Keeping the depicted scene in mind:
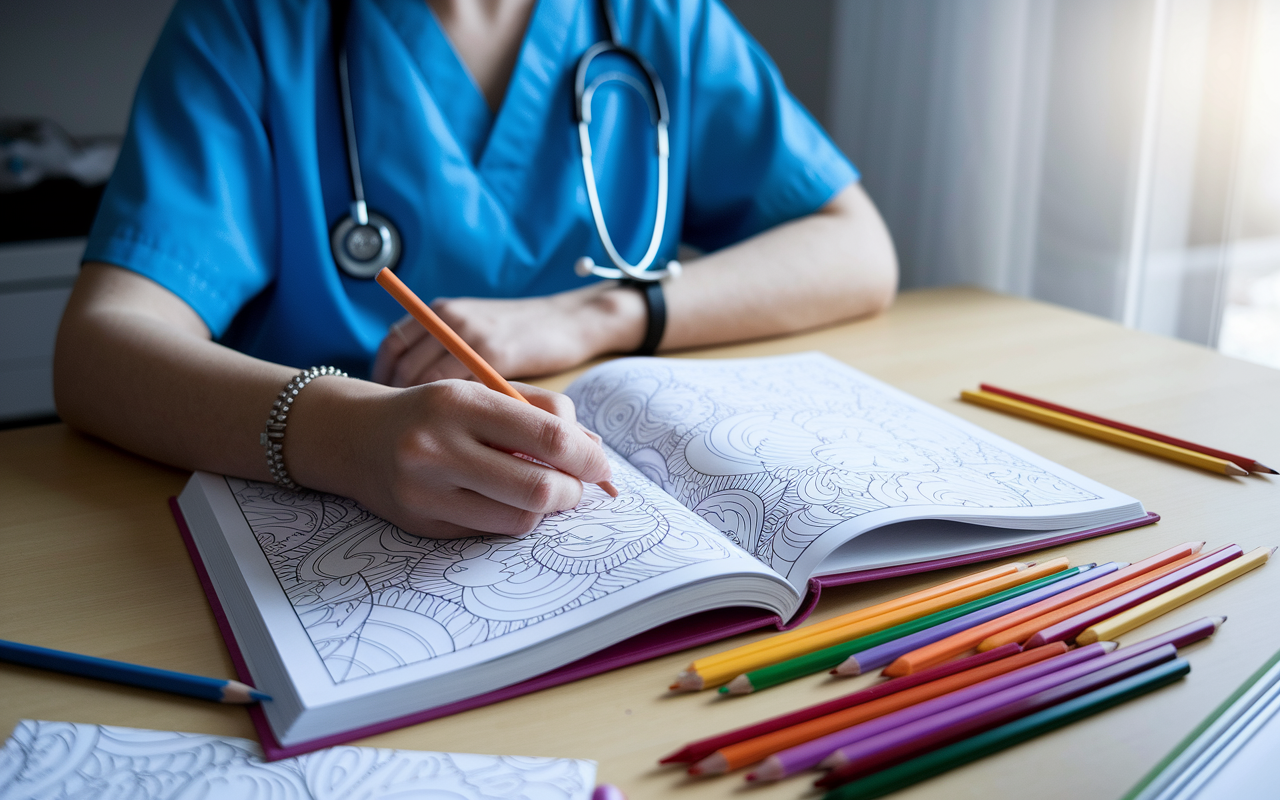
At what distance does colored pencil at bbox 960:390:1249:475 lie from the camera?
0.60 metres

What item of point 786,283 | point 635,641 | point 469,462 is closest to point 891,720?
point 635,641

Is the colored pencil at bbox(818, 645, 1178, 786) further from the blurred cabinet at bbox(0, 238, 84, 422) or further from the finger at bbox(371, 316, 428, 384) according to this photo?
the blurred cabinet at bbox(0, 238, 84, 422)

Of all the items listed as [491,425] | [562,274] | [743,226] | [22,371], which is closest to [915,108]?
[743,226]

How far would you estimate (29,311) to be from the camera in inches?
67.6

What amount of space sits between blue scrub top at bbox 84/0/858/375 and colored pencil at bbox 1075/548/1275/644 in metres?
0.63

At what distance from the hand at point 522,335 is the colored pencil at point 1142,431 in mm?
324

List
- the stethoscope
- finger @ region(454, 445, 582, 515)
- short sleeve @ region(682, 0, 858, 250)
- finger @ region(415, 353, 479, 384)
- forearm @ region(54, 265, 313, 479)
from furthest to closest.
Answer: short sleeve @ region(682, 0, 858, 250), the stethoscope, finger @ region(415, 353, 479, 384), forearm @ region(54, 265, 313, 479), finger @ region(454, 445, 582, 515)

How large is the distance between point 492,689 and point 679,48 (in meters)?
0.78

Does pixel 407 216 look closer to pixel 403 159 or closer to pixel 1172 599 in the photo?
pixel 403 159

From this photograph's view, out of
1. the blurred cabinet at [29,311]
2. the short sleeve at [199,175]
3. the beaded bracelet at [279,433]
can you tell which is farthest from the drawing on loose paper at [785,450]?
the blurred cabinet at [29,311]

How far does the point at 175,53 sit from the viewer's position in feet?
2.55

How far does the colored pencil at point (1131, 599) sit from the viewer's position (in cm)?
40

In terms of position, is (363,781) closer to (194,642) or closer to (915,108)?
(194,642)

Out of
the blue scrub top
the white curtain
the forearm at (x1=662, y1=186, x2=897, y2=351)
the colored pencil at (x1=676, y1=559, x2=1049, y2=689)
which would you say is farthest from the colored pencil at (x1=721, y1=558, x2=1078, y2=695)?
the white curtain
